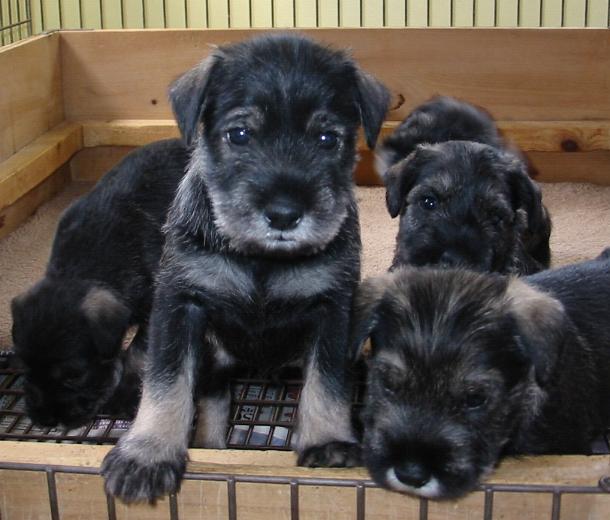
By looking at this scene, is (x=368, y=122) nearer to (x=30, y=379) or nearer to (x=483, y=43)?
(x=30, y=379)

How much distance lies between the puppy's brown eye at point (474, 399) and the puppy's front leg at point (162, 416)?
65 centimetres

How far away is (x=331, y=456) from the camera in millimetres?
2328

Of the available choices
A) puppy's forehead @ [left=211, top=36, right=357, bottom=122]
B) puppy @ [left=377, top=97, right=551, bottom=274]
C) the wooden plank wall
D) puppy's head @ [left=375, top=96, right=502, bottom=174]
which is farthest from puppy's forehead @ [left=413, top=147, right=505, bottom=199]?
the wooden plank wall

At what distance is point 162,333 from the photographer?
97.4 inches

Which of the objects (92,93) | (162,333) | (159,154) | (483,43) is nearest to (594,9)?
(483,43)

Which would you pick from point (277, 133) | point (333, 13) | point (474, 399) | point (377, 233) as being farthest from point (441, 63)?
point (474, 399)

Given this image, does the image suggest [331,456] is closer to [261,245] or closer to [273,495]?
[273,495]

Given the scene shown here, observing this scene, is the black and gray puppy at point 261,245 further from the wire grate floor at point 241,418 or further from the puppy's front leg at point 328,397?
the wire grate floor at point 241,418

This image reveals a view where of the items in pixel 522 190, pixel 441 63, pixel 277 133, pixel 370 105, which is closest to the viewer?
pixel 277 133

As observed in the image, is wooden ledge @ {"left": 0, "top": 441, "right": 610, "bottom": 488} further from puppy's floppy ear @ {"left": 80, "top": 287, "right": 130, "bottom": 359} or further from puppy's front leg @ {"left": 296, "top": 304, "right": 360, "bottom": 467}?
puppy's floppy ear @ {"left": 80, "top": 287, "right": 130, "bottom": 359}

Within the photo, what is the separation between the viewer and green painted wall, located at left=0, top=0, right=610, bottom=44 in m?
6.98

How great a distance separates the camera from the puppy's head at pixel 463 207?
3.11 metres

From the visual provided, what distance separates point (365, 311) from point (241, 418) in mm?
987

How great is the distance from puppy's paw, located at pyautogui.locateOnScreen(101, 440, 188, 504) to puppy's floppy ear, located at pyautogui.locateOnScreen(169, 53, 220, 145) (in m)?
0.78
